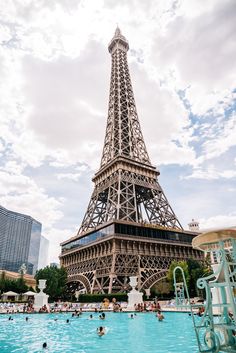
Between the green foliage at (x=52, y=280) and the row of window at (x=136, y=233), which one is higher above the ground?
the row of window at (x=136, y=233)

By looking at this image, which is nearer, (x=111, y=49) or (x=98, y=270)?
(x=98, y=270)

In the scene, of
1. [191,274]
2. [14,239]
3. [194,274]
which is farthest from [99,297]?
[14,239]

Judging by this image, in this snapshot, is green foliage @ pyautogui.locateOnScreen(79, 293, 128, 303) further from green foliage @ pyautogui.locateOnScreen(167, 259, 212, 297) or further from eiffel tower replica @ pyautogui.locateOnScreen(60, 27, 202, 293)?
green foliage @ pyautogui.locateOnScreen(167, 259, 212, 297)

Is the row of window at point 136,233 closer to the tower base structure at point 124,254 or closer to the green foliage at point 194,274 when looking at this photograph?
the tower base structure at point 124,254

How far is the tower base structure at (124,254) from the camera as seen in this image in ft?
143

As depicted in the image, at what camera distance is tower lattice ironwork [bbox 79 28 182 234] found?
55.7m

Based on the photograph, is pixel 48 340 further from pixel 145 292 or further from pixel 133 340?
pixel 145 292

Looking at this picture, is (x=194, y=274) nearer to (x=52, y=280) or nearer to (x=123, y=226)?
(x=123, y=226)

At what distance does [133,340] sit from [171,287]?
3262cm

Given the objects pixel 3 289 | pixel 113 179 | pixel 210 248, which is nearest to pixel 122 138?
pixel 113 179

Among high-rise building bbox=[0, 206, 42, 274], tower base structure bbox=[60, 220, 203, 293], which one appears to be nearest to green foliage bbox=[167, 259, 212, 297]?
tower base structure bbox=[60, 220, 203, 293]

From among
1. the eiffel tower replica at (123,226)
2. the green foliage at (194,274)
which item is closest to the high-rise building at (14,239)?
the eiffel tower replica at (123,226)

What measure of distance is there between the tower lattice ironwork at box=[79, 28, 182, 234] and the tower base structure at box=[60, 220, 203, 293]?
304 centimetres

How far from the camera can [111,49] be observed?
312ft
